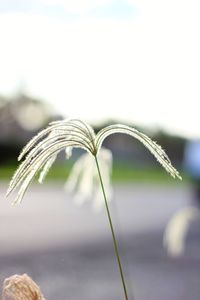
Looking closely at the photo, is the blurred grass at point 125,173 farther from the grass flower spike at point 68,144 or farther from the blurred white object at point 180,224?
the grass flower spike at point 68,144

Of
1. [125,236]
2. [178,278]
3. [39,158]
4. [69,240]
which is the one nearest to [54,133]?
[39,158]

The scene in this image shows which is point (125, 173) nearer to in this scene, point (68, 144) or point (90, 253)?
point (90, 253)

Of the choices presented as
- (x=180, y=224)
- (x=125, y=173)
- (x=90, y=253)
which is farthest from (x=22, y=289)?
(x=125, y=173)

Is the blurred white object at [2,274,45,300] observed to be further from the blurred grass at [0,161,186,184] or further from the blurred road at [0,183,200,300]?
the blurred grass at [0,161,186,184]

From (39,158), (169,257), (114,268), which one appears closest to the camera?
(39,158)

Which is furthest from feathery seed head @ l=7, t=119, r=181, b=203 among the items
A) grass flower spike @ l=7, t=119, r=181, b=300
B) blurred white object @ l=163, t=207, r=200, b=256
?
blurred white object @ l=163, t=207, r=200, b=256

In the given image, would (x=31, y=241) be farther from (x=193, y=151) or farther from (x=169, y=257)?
(x=193, y=151)
